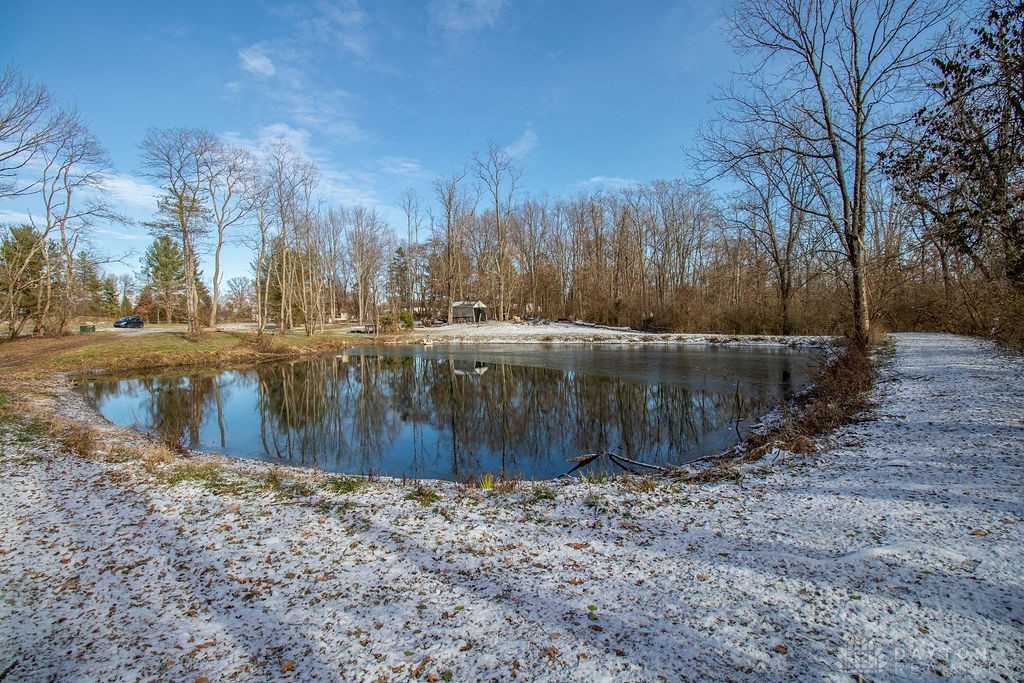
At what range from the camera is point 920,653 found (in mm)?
2438

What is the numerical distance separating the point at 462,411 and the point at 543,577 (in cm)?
953

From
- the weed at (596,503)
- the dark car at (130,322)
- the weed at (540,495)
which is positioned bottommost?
the weed at (540,495)

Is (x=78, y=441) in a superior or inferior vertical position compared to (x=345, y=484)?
superior

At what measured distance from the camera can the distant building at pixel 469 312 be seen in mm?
52772

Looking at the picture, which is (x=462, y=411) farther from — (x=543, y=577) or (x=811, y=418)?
(x=543, y=577)

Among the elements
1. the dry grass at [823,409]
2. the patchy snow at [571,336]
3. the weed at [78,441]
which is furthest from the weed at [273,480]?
the patchy snow at [571,336]

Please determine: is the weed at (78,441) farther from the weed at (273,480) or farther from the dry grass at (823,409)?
the dry grass at (823,409)

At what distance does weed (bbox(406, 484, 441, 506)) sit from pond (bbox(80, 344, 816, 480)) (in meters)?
1.53

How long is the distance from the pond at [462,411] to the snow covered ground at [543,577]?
2.42 m

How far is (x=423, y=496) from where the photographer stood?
5.28 m

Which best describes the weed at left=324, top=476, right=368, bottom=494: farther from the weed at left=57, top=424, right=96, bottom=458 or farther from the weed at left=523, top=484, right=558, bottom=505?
the weed at left=57, top=424, right=96, bottom=458

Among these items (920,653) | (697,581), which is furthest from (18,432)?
(920,653)

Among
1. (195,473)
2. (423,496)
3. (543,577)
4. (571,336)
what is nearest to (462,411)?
(195,473)

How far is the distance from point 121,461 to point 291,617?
18.7 ft
